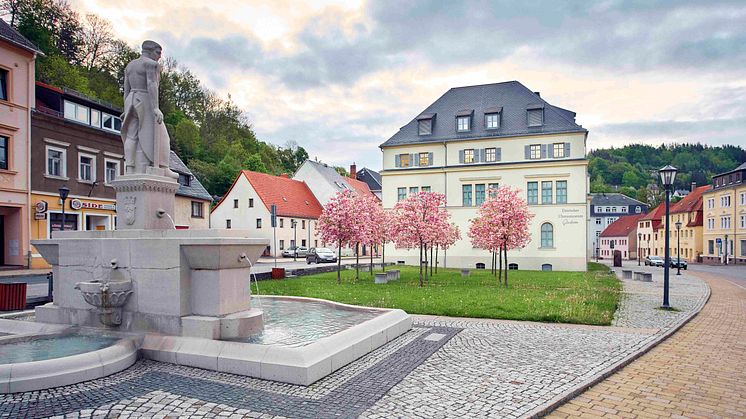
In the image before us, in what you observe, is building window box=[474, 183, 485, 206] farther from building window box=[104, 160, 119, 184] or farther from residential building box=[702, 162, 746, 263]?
residential building box=[702, 162, 746, 263]

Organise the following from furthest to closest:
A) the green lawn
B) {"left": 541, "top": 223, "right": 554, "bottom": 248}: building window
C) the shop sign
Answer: {"left": 541, "top": 223, "right": 554, "bottom": 248}: building window → the shop sign → the green lawn

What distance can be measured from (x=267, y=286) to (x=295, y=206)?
117ft

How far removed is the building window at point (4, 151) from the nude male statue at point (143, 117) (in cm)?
2200

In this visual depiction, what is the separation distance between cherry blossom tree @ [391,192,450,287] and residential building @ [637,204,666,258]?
68.1 meters

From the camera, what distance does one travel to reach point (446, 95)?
147ft

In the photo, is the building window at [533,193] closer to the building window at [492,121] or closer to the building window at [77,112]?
the building window at [492,121]

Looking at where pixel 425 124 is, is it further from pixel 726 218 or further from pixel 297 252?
pixel 726 218

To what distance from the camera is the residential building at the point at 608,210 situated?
10588cm

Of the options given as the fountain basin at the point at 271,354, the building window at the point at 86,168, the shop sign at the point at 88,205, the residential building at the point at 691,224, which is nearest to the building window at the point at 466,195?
the shop sign at the point at 88,205

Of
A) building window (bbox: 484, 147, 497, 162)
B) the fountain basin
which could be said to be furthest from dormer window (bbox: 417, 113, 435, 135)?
the fountain basin

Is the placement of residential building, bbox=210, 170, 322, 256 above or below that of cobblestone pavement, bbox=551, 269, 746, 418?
above

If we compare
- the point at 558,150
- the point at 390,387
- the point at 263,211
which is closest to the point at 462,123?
the point at 558,150

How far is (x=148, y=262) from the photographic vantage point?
8.05m

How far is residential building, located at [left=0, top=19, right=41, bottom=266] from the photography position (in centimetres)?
2539
